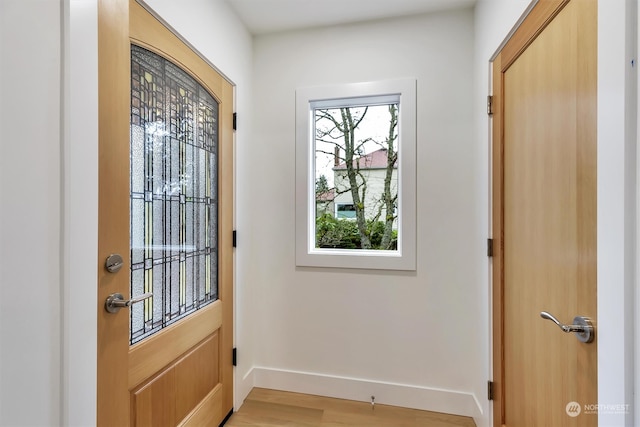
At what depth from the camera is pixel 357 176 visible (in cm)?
206

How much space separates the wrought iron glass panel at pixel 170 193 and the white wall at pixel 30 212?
0.35m

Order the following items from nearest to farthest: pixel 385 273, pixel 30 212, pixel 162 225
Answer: pixel 30 212, pixel 162 225, pixel 385 273

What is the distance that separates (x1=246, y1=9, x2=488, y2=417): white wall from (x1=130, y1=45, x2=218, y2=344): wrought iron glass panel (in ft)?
1.53

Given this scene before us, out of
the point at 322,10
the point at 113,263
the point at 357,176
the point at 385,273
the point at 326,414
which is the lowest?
A: the point at 326,414

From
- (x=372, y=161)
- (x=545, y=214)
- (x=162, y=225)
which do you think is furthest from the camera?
(x=372, y=161)

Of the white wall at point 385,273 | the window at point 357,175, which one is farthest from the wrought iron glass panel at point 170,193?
the window at point 357,175

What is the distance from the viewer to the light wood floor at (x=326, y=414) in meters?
1.74

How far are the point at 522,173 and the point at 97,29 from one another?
5.27ft

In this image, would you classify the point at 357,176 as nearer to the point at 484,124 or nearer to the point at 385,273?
the point at 385,273

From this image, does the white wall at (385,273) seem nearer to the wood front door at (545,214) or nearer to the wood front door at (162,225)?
the wood front door at (545,214)

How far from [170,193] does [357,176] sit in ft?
3.89

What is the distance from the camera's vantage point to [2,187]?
651 millimetres

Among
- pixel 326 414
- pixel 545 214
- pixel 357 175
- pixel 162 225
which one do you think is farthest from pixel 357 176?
pixel 326 414

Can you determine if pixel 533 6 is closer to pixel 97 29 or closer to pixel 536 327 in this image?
pixel 536 327
